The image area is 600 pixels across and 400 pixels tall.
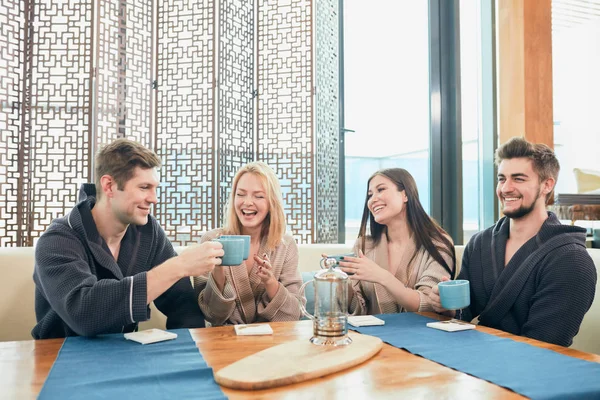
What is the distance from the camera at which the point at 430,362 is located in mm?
1253

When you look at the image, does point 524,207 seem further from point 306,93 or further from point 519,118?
point 306,93

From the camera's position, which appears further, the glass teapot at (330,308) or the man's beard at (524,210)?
the man's beard at (524,210)

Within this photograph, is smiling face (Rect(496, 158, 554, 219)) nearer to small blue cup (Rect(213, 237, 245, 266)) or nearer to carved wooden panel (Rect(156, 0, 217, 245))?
small blue cup (Rect(213, 237, 245, 266))

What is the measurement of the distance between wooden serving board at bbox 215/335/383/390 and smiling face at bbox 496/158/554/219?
1.01 metres

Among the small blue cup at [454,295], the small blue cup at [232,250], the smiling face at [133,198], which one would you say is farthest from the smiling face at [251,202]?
the small blue cup at [454,295]

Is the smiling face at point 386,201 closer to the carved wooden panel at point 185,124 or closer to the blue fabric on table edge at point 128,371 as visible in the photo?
the blue fabric on table edge at point 128,371

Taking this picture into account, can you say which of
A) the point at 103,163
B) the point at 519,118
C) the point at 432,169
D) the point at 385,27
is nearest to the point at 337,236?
the point at 432,169

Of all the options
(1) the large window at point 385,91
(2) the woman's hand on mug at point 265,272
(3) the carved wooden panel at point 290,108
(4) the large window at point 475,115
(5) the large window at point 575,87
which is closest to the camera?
(2) the woman's hand on mug at point 265,272

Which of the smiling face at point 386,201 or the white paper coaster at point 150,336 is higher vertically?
the smiling face at point 386,201

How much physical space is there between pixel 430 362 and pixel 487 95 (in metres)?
3.31

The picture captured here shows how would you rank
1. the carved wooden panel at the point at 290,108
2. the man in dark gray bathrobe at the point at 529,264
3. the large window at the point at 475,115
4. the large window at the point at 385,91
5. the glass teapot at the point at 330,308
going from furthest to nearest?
1. the large window at the point at 385,91
2. the large window at the point at 475,115
3. the carved wooden panel at the point at 290,108
4. the man in dark gray bathrobe at the point at 529,264
5. the glass teapot at the point at 330,308

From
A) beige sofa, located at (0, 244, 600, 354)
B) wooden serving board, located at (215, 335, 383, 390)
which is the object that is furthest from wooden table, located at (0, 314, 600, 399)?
beige sofa, located at (0, 244, 600, 354)

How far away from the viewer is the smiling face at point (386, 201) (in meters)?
2.37

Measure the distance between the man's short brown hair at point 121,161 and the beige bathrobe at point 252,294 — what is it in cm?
52
